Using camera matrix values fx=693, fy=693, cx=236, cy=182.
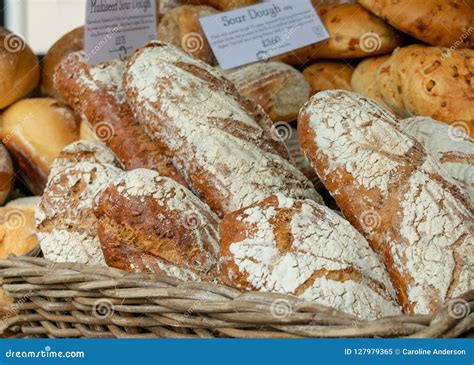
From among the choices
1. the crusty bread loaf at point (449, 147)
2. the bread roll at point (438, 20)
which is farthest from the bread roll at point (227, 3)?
the crusty bread loaf at point (449, 147)

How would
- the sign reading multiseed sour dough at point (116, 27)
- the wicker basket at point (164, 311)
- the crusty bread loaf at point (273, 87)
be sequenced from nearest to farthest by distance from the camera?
the wicker basket at point (164, 311)
the sign reading multiseed sour dough at point (116, 27)
the crusty bread loaf at point (273, 87)

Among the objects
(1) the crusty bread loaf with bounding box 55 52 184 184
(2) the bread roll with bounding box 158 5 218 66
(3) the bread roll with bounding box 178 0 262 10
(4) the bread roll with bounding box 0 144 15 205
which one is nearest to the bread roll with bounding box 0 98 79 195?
(4) the bread roll with bounding box 0 144 15 205

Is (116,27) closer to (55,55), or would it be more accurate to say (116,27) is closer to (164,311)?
(55,55)

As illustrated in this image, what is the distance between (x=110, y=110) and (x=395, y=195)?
813 mm

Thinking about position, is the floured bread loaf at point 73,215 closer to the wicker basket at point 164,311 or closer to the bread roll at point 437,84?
the wicker basket at point 164,311

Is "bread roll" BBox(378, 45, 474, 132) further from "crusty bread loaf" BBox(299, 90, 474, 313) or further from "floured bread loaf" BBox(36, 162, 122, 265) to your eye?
"floured bread loaf" BBox(36, 162, 122, 265)

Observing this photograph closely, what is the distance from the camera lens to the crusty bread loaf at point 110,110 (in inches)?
68.9

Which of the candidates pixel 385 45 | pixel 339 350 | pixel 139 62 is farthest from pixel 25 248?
pixel 385 45

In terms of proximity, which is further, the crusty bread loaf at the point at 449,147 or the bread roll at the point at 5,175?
the bread roll at the point at 5,175

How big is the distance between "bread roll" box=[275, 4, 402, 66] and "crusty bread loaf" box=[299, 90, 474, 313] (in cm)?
83

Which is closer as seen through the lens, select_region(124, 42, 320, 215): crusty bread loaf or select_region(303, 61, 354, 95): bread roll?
select_region(124, 42, 320, 215): crusty bread loaf

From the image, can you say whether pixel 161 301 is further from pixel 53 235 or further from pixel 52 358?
pixel 53 235

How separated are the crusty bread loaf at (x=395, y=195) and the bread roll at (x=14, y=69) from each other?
1.18 m

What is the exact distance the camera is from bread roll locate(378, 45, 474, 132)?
6.61ft
